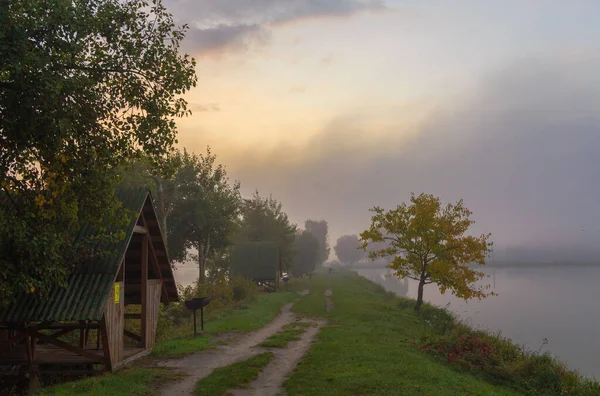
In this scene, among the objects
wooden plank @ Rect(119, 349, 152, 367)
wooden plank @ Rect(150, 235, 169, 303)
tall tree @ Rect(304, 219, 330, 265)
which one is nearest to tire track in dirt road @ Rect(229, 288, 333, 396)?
wooden plank @ Rect(119, 349, 152, 367)

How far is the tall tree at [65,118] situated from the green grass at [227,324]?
6480mm

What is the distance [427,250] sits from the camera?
3738cm

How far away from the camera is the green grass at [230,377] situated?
13039 millimetres

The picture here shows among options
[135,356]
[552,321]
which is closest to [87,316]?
[135,356]

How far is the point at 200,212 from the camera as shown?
46.2 meters

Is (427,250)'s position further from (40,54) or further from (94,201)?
(40,54)

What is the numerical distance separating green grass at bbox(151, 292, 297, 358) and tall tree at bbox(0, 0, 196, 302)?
6480 mm

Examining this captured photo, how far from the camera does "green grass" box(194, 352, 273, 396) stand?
13039 millimetres

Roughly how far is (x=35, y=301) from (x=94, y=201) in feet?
12.0

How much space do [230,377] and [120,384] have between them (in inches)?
125

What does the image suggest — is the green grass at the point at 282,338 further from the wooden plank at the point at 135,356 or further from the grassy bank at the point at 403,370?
the wooden plank at the point at 135,356

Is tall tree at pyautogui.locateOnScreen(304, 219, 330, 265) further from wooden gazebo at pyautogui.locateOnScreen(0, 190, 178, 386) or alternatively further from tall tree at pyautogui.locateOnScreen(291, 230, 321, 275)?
wooden gazebo at pyautogui.locateOnScreen(0, 190, 178, 386)

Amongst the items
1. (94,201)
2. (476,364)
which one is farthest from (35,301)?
(476,364)

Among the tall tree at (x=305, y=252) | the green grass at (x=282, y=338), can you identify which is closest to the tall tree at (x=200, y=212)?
the green grass at (x=282, y=338)
